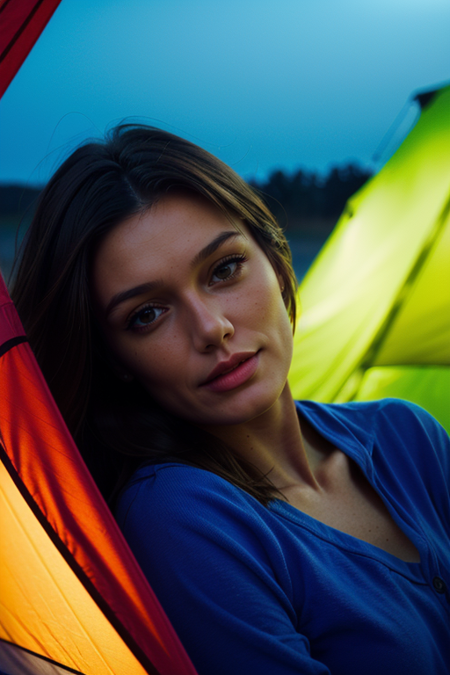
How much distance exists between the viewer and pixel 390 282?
1582 mm

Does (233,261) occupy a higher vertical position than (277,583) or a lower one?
higher

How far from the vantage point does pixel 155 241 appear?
0.65m

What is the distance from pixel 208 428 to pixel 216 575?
256 mm

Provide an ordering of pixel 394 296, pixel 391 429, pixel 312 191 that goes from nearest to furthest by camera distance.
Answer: pixel 391 429 < pixel 394 296 < pixel 312 191

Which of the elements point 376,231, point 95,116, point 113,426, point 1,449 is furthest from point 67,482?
point 376,231

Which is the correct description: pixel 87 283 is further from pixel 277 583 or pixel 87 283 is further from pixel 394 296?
pixel 394 296

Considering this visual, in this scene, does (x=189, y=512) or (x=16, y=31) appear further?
(x=16, y=31)

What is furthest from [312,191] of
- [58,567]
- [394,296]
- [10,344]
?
[58,567]

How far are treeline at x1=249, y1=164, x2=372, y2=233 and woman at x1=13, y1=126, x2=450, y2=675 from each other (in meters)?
1.32

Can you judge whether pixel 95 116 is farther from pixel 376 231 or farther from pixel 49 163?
pixel 376 231

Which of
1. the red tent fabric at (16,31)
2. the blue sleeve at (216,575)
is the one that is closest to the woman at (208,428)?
the blue sleeve at (216,575)

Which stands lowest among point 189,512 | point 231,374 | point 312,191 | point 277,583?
point 277,583

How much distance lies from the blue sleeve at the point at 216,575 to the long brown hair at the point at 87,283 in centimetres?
8

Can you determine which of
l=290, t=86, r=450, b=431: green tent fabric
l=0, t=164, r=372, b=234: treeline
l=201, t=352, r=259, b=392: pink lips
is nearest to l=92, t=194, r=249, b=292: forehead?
l=201, t=352, r=259, b=392: pink lips
